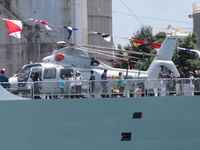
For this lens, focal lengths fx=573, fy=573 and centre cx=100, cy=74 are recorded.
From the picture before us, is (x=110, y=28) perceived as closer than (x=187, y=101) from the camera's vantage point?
No

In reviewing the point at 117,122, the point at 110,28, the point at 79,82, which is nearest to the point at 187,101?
the point at 117,122

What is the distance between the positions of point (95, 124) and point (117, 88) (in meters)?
1.58

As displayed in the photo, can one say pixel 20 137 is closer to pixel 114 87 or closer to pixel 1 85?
pixel 1 85

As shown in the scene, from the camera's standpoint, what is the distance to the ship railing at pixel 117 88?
2041 cm

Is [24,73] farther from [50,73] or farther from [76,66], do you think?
[76,66]

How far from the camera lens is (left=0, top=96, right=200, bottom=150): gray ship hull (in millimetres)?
20031

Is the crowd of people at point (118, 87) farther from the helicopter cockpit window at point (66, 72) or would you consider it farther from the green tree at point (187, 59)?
the green tree at point (187, 59)

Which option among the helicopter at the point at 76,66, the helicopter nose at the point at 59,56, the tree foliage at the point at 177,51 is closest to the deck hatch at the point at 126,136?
the helicopter at the point at 76,66

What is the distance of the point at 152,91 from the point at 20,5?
1718 cm

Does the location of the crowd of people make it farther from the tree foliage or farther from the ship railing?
the tree foliage

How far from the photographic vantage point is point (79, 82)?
20516 mm

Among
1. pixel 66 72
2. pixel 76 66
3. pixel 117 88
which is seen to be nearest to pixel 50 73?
pixel 66 72

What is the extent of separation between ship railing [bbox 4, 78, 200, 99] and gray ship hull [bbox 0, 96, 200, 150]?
321 mm

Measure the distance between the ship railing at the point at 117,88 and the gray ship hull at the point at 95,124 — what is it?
12.6 inches
